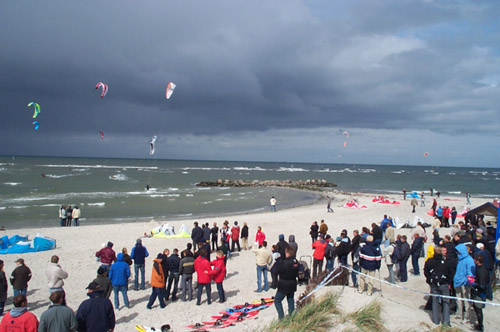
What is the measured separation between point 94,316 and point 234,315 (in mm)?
3397

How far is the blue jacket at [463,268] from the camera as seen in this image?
21.3 ft

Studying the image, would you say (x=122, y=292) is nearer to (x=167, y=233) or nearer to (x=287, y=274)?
(x=287, y=274)

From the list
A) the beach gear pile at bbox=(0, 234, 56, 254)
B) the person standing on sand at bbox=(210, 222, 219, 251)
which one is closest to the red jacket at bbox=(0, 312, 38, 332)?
the person standing on sand at bbox=(210, 222, 219, 251)

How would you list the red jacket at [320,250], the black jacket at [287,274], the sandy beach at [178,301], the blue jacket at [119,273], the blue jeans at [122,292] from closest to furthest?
the black jacket at [287,274] → the sandy beach at [178,301] → the blue jacket at [119,273] → the blue jeans at [122,292] → the red jacket at [320,250]

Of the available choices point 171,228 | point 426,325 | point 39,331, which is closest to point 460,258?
point 426,325

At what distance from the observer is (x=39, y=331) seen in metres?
4.21

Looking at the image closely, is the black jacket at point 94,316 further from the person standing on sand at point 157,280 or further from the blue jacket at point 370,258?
the blue jacket at point 370,258

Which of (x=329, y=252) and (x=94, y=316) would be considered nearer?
(x=94, y=316)

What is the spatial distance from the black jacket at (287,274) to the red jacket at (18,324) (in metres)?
3.74

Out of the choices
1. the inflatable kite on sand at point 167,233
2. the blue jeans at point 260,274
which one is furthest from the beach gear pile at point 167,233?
the blue jeans at point 260,274

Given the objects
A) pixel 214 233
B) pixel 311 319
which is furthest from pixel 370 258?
pixel 214 233

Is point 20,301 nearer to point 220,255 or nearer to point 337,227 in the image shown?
point 220,255

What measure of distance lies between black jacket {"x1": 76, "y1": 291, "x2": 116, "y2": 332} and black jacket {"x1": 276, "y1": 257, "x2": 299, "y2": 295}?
110 inches

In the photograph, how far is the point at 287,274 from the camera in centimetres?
579
